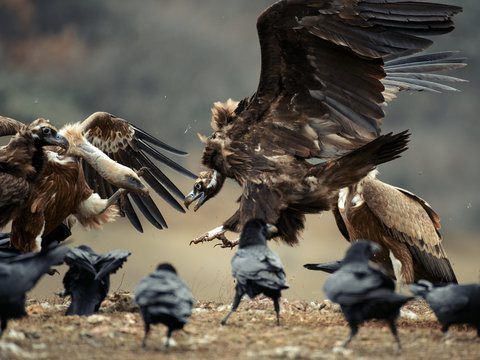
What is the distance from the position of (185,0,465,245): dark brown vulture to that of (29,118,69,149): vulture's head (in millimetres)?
1501

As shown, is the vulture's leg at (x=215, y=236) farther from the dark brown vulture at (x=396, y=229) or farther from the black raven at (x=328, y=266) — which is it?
the dark brown vulture at (x=396, y=229)

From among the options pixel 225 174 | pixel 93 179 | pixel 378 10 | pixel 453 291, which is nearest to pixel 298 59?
pixel 378 10

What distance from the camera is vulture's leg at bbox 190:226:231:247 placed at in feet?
20.4

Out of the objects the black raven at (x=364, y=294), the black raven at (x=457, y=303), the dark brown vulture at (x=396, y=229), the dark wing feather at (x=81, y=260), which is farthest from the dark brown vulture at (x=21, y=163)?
the black raven at (x=457, y=303)

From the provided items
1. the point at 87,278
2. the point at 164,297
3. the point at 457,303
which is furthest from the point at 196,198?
the point at 457,303

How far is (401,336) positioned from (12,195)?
11.9 ft

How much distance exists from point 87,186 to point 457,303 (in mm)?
4261

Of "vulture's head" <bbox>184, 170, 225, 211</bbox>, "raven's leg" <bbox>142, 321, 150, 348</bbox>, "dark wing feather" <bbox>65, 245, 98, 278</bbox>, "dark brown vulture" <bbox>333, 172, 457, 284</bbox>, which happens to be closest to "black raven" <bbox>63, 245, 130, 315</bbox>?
"dark wing feather" <bbox>65, 245, 98, 278</bbox>

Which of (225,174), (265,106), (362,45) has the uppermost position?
(362,45)

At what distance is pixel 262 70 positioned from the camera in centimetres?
556

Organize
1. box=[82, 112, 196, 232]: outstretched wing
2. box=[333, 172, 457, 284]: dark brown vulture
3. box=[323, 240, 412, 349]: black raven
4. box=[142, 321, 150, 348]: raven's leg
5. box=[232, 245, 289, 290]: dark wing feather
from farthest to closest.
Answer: box=[82, 112, 196, 232]: outstretched wing
box=[333, 172, 457, 284]: dark brown vulture
box=[232, 245, 289, 290]: dark wing feather
box=[142, 321, 150, 348]: raven's leg
box=[323, 240, 412, 349]: black raven

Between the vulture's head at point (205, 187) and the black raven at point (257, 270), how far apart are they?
5.58ft

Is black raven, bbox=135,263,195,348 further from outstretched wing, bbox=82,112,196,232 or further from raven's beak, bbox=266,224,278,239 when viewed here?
outstretched wing, bbox=82,112,196,232

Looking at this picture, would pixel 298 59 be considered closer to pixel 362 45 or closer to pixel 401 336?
pixel 362 45
